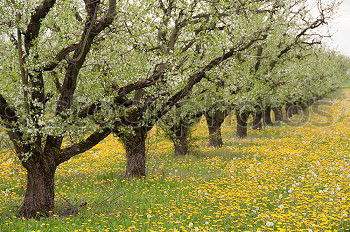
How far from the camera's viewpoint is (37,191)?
11.3 m

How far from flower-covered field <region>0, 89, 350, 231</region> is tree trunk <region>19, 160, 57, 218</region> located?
465mm

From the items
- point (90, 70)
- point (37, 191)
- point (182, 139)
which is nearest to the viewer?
point (37, 191)

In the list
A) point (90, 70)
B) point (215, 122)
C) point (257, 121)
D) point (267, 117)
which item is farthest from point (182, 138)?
point (267, 117)

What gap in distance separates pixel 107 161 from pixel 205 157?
5.95m

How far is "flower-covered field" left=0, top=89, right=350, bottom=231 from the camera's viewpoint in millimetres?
10273

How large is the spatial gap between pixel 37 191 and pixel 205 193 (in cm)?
575

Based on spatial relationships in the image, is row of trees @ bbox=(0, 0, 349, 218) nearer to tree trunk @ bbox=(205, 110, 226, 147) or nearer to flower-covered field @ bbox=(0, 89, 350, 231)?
flower-covered field @ bbox=(0, 89, 350, 231)

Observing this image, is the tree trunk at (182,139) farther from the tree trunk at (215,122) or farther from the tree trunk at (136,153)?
the tree trunk at (136,153)

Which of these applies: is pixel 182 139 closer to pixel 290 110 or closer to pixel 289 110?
pixel 289 110

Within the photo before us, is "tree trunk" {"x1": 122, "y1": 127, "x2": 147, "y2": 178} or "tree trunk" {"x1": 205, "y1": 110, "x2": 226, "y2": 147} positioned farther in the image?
"tree trunk" {"x1": 205, "y1": 110, "x2": 226, "y2": 147}

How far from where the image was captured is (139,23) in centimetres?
1364

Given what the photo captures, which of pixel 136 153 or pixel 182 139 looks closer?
pixel 136 153

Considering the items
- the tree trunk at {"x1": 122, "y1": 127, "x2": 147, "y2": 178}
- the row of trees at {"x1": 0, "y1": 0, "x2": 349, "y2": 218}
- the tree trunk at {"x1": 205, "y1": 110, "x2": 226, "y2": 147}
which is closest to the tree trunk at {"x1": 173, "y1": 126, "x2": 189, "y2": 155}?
the row of trees at {"x1": 0, "y1": 0, "x2": 349, "y2": 218}

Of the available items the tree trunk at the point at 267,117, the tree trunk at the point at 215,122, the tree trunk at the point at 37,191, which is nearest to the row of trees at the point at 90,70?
the tree trunk at the point at 37,191
